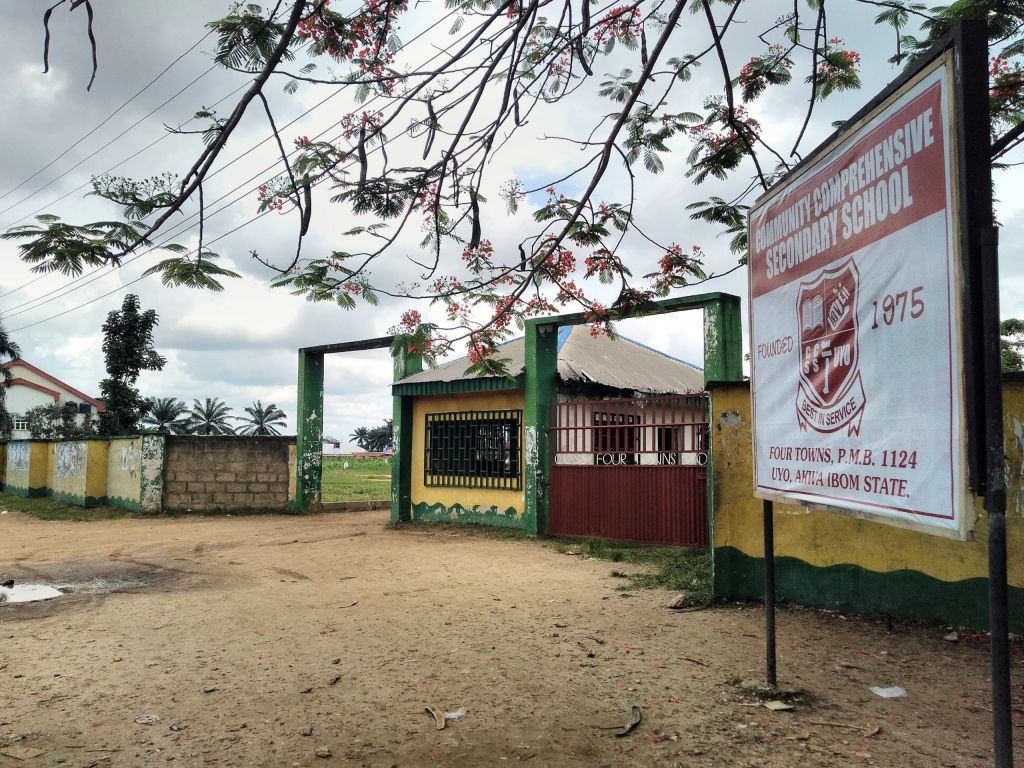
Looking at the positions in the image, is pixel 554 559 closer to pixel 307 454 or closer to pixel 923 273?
pixel 923 273

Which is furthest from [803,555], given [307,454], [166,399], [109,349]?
[166,399]

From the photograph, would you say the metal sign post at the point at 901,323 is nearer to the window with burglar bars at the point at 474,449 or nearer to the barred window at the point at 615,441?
the barred window at the point at 615,441

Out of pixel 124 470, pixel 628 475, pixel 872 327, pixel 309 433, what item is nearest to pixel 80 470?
pixel 124 470

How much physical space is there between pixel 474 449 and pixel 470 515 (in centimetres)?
119

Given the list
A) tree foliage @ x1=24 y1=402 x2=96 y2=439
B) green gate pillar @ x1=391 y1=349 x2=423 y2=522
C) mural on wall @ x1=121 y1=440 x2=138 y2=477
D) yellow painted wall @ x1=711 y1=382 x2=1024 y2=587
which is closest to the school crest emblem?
yellow painted wall @ x1=711 y1=382 x2=1024 y2=587

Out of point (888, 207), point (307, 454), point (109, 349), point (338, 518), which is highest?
point (109, 349)

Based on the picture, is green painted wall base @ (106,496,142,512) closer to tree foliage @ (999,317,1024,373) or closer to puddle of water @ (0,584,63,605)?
puddle of water @ (0,584,63,605)

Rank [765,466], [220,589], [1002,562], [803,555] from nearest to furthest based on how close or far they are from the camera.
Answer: [1002,562] < [765,466] < [803,555] < [220,589]

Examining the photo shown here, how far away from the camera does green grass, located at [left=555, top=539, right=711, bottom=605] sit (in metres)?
6.91

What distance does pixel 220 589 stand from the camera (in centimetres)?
730

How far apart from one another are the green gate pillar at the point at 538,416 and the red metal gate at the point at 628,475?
143 mm

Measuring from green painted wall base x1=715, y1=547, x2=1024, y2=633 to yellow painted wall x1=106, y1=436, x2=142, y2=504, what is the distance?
14.3 meters

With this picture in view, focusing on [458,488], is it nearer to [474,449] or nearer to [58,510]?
[474,449]

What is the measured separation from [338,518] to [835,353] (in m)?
14.0
